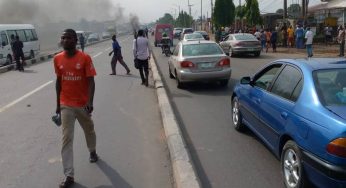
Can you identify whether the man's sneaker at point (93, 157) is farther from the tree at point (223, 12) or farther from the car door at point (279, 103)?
the tree at point (223, 12)

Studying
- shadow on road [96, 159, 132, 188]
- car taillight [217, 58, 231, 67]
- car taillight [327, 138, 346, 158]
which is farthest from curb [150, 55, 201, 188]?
car taillight [217, 58, 231, 67]

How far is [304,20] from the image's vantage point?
2969 cm

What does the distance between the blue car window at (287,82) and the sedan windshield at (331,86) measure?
268 mm

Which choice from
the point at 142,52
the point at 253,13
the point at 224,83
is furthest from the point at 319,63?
the point at 253,13

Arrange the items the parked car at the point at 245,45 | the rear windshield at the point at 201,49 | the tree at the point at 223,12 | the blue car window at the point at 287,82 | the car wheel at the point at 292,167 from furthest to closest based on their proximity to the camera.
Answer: the tree at the point at 223,12
the parked car at the point at 245,45
the rear windshield at the point at 201,49
the blue car window at the point at 287,82
the car wheel at the point at 292,167

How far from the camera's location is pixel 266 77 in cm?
614

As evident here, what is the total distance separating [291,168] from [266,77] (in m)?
1.88

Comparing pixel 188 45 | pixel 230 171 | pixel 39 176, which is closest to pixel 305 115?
pixel 230 171

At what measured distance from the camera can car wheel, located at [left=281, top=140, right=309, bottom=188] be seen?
4258 mm

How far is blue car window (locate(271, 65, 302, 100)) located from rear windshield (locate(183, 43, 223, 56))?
291 inches

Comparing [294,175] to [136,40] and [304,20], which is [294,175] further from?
[304,20]

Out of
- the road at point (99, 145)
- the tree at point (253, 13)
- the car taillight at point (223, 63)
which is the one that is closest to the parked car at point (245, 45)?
the car taillight at point (223, 63)

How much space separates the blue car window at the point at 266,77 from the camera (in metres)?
5.76

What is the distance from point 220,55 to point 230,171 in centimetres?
744
